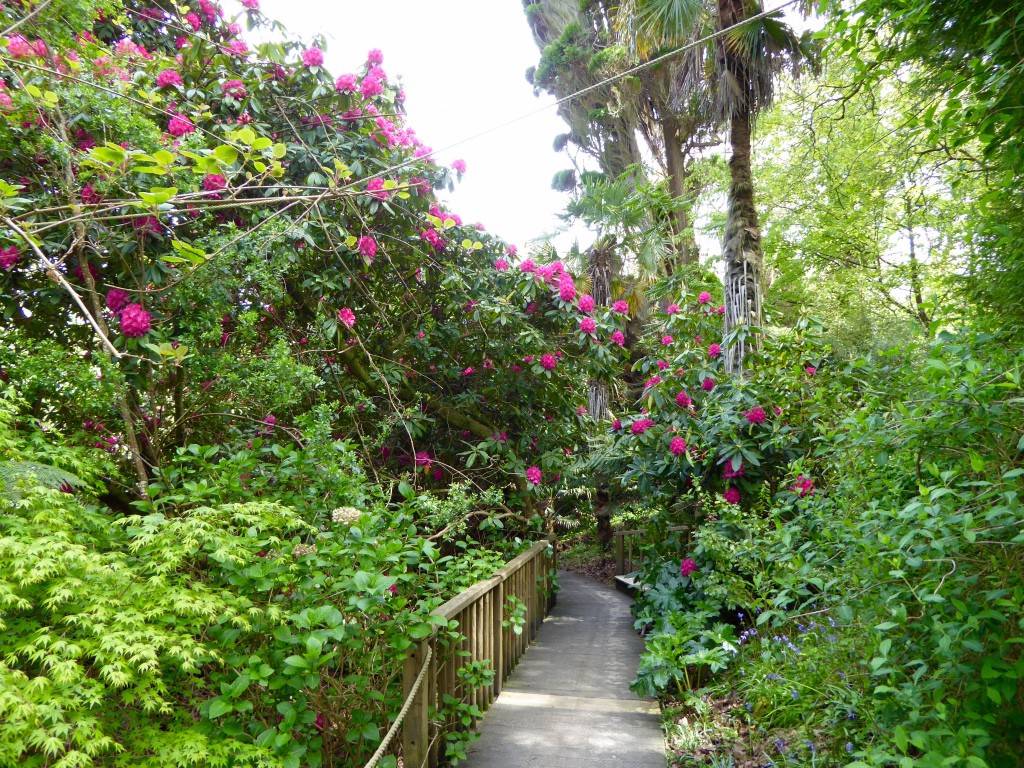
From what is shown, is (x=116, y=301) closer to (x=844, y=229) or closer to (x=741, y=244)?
(x=741, y=244)

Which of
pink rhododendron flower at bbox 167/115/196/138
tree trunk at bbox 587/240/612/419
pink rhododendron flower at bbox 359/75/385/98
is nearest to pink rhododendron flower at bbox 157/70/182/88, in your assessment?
pink rhododendron flower at bbox 167/115/196/138

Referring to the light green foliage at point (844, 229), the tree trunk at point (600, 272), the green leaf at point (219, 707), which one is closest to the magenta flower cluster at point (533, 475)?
the green leaf at point (219, 707)

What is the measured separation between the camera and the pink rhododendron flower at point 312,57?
4.15m

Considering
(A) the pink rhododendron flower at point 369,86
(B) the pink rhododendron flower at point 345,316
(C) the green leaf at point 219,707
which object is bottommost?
(C) the green leaf at point 219,707

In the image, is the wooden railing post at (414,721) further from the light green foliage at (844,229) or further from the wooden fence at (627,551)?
the light green foliage at (844,229)

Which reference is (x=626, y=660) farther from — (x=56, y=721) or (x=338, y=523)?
(x=56, y=721)

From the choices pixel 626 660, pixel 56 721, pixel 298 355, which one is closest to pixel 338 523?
pixel 56 721

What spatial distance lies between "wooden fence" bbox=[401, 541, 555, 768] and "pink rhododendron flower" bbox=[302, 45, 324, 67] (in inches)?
141

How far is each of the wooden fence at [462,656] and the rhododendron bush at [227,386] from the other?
142mm

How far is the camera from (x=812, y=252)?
39.2 feet

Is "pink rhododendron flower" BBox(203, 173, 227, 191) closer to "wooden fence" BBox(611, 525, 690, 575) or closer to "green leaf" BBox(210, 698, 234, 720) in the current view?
"green leaf" BBox(210, 698, 234, 720)

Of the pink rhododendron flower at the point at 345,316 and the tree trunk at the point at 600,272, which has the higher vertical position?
the tree trunk at the point at 600,272

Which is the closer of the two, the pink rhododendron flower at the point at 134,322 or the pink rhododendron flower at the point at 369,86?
the pink rhododendron flower at the point at 134,322

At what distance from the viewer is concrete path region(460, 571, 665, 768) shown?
3.09 m
